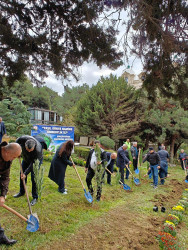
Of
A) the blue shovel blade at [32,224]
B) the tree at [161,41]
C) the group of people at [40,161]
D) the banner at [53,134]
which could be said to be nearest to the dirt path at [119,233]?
the blue shovel blade at [32,224]

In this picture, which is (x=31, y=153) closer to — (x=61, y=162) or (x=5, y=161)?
(x=61, y=162)

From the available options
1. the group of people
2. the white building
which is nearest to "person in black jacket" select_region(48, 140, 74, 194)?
the group of people

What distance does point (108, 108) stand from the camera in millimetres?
16844

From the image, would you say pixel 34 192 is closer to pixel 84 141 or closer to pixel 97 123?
pixel 97 123

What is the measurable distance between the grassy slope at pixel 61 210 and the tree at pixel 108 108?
443 inches

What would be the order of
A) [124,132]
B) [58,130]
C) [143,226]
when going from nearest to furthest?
[143,226], [58,130], [124,132]

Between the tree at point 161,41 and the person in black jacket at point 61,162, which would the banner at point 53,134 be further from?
the tree at point 161,41

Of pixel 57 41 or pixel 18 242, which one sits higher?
pixel 57 41

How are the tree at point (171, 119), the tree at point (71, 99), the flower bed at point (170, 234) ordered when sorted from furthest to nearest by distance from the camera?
the tree at point (71, 99)
the tree at point (171, 119)
the flower bed at point (170, 234)

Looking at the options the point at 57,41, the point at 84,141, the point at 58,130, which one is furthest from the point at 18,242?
the point at 84,141

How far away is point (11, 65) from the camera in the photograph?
3826 mm

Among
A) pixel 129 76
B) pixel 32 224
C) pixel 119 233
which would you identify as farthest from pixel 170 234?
pixel 129 76

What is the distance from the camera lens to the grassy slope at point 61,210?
2.67 metres

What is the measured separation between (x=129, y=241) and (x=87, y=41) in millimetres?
4154
